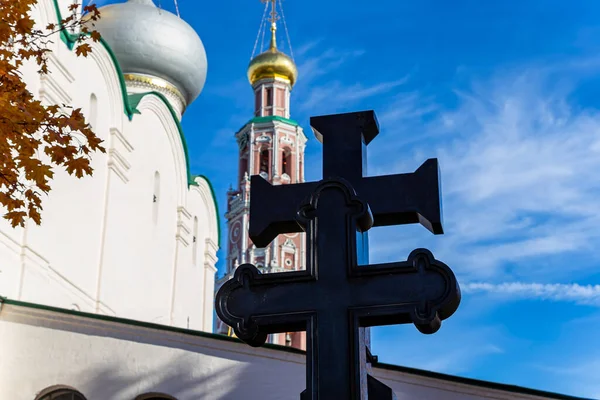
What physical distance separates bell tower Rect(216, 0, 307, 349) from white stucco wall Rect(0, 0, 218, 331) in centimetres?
2299

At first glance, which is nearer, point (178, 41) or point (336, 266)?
point (336, 266)

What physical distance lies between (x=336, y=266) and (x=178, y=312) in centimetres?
1540

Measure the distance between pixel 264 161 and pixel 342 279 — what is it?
42204mm

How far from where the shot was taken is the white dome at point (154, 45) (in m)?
21.7

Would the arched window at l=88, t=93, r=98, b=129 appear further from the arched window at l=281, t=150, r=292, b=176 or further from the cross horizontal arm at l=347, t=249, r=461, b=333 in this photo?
the arched window at l=281, t=150, r=292, b=176

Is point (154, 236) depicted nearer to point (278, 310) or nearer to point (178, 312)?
point (178, 312)

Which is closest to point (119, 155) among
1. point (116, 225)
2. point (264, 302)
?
point (116, 225)

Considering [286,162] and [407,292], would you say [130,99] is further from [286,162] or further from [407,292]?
[286,162]

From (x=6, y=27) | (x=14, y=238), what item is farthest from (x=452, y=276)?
(x=14, y=238)

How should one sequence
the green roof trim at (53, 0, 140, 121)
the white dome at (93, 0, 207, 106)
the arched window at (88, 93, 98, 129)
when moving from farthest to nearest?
the white dome at (93, 0, 207, 106) < the arched window at (88, 93, 98, 129) < the green roof trim at (53, 0, 140, 121)

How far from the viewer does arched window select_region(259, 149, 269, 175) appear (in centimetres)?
4522

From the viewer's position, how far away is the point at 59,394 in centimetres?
1112

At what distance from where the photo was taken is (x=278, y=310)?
3.41m

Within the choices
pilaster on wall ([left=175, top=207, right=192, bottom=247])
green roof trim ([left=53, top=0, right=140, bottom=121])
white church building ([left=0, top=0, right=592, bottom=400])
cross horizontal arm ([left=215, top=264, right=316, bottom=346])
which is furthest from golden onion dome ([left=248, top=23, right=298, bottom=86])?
cross horizontal arm ([left=215, top=264, right=316, bottom=346])
